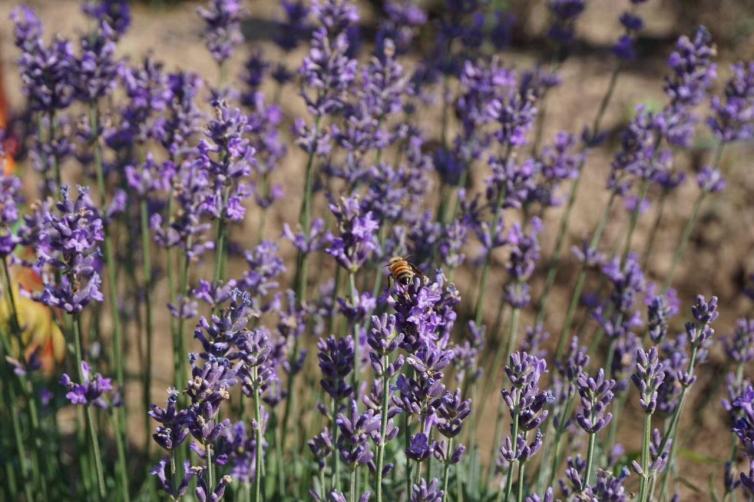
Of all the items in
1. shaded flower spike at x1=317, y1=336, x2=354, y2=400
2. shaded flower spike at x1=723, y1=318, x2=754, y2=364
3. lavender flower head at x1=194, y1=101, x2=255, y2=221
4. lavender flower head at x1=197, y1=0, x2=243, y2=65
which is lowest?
shaded flower spike at x1=317, y1=336, x2=354, y2=400

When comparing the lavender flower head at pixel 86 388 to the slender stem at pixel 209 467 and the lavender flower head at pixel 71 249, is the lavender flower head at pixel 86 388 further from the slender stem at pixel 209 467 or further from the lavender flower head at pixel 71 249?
the slender stem at pixel 209 467

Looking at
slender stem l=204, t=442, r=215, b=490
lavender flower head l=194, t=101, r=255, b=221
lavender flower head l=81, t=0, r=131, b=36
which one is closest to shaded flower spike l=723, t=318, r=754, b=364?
lavender flower head l=194, t=101, r=255, b=221

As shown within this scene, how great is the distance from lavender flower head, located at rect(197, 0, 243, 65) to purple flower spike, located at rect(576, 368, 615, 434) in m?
2.38

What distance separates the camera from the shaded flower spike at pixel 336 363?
8.46 ft

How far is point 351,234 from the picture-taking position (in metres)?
2.67

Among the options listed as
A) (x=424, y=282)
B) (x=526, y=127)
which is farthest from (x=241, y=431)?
(x=526, y=127)

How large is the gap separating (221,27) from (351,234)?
1.80 m

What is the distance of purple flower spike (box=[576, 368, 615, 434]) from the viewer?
2.38 m

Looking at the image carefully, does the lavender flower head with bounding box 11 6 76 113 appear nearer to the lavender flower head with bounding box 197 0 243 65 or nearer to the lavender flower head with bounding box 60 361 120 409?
the lavender flower head with bounding box 197 0 243 65

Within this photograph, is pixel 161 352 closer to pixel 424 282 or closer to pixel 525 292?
pixel 525 292

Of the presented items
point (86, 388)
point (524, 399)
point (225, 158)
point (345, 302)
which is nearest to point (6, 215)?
point (86, 388)

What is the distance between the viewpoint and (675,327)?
6480 millimetres

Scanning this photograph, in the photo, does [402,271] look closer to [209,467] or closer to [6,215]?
[209,467]

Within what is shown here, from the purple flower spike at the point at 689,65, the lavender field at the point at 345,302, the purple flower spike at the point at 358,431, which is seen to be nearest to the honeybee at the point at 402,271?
the lavender field at the point at 345,302
